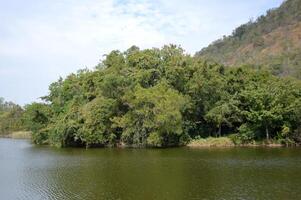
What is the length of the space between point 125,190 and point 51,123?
43815 millimetres

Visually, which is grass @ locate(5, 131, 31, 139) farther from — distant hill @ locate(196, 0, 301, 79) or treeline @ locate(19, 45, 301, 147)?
distant hill @ locate(196, 0, 301, 79)

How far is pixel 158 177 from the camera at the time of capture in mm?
28172

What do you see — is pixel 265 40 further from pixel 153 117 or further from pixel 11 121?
pixel 153 117

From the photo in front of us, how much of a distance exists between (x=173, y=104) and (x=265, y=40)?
3574 inches

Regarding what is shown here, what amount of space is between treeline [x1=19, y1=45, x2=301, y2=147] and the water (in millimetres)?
9077

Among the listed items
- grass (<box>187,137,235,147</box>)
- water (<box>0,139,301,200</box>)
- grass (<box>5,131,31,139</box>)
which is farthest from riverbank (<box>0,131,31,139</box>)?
water (<box>0,139,301,200</box>)

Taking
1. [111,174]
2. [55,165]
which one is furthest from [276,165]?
[55,165]

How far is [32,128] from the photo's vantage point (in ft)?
222

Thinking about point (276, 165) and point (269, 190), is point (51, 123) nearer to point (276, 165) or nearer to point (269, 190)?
point (276, 165)

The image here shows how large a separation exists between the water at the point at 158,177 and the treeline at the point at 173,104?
29.8 feet

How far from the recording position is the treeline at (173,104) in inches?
1975

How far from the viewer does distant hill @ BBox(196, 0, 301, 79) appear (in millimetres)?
116438

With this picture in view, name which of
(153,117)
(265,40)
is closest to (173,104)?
(153,117)

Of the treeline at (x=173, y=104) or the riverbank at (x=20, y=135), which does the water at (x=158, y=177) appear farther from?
the riverbank at (x=20, y=135)
